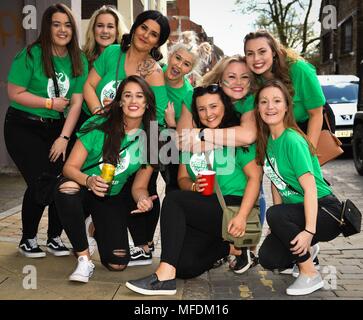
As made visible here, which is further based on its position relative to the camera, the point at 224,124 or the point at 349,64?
the point at 349,64

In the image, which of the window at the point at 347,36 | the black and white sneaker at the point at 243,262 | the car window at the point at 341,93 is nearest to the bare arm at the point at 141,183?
the black and white sneaker at the point at 243,262

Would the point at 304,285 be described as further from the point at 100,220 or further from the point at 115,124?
the point at 115,124

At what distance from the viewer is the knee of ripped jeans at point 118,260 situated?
4.41 meters

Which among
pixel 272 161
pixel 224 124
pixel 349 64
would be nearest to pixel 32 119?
pixel 224 124

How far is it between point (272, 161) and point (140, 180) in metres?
1.10

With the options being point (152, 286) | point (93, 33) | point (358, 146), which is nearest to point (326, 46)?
point (358, 146)

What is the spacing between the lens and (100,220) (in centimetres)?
439

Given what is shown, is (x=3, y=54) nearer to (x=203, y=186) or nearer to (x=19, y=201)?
(x=19, y=201)

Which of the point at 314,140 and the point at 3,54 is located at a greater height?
the point at 3,54

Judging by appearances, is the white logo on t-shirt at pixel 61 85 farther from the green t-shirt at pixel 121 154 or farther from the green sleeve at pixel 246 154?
the green sleeve at pixel 246 154

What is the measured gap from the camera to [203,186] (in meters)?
3.93

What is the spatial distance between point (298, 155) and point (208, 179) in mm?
650

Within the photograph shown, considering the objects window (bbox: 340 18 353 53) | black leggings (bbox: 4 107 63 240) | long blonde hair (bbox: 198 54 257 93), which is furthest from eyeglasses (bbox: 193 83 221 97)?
window (bbox: 340 18 353 53)

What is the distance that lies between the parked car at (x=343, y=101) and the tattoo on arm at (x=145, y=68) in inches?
360
